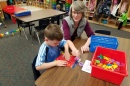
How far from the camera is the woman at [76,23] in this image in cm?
136

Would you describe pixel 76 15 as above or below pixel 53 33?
above

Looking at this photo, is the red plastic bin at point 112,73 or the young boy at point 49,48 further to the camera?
the young boy at point 49,48

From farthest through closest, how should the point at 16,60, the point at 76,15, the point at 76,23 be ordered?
the point at 16,60 < the point at 76,23 < the point at 76,15

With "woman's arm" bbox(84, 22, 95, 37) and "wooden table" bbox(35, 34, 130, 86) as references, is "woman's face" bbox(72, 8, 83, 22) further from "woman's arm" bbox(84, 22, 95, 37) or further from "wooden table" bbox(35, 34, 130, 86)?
"wooden table" bbox(35, 34, 130, 86)

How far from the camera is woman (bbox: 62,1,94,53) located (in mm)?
1362

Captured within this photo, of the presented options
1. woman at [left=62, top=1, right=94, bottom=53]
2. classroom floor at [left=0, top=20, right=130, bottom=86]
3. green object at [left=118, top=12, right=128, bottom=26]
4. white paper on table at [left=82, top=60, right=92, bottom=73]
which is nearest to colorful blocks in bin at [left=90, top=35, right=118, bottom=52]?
woman at [left=62, top=1, right=94, bottom=53]

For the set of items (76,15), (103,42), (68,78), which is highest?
(76,15)

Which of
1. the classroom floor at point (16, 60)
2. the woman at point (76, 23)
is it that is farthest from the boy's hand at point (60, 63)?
the classroom floor at point (16, 60)

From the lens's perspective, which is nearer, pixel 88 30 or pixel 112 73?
pixel 112 73

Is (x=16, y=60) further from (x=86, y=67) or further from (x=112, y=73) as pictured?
(x=112, y=73)

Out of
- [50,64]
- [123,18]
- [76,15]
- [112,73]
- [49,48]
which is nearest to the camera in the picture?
[112,73]

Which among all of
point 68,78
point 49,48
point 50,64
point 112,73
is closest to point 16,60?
point 49,48

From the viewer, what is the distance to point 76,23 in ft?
5.13

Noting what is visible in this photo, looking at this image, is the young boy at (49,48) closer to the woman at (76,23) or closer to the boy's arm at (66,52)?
the boy's arm at (66,52)
